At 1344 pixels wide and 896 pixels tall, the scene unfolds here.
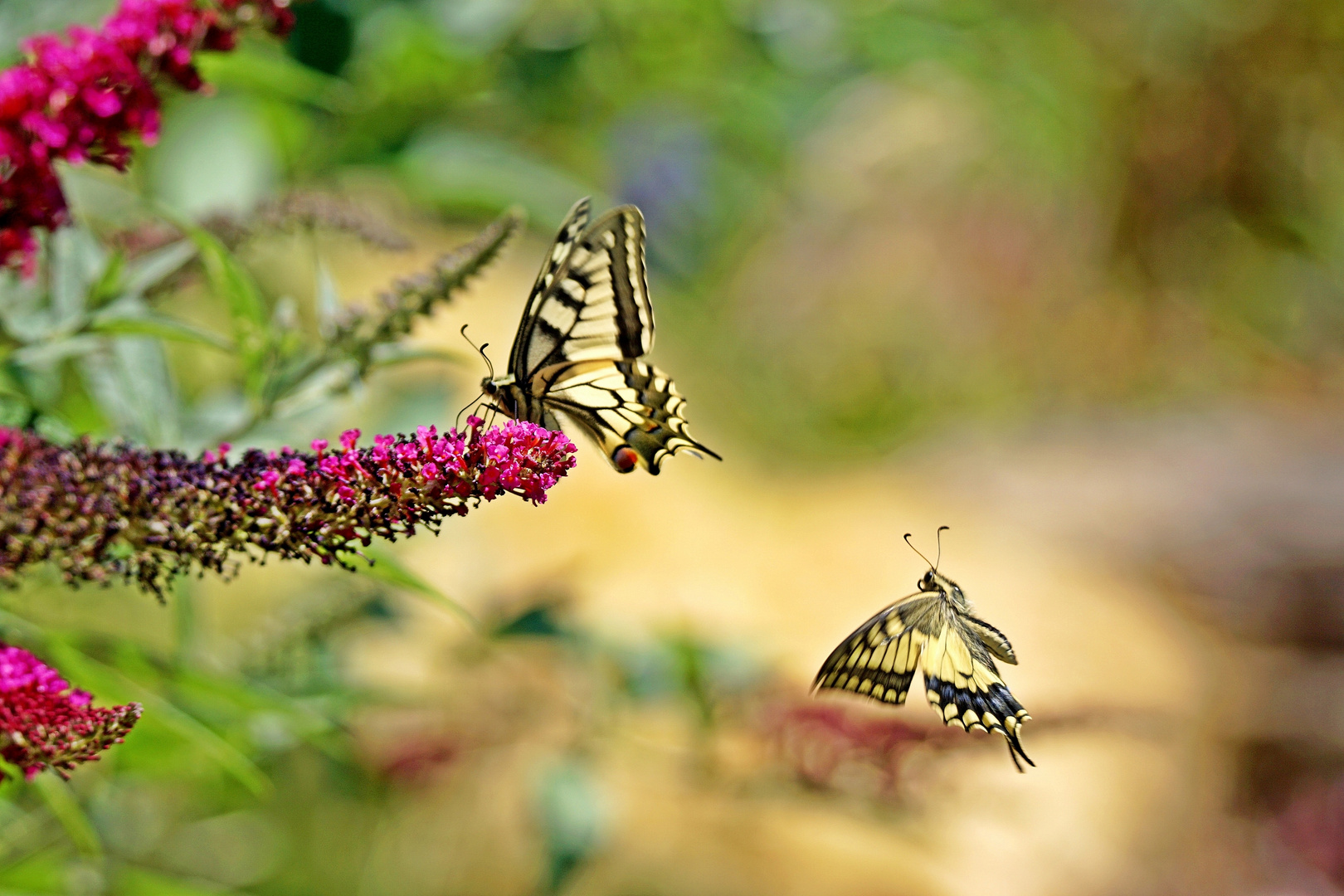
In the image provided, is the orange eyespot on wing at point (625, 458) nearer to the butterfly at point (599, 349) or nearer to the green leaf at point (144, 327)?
the butterfly at point (599, 349)

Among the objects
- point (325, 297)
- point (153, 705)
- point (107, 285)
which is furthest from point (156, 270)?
point (153, 705)

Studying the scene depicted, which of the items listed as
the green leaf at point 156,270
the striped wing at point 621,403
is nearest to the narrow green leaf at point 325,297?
the green leaf at point 156,270

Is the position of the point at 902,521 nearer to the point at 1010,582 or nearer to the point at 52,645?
the point at 1010,582

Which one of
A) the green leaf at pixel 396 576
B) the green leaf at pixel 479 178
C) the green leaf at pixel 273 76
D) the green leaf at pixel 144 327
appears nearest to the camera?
the green leaf at pixel 396 576

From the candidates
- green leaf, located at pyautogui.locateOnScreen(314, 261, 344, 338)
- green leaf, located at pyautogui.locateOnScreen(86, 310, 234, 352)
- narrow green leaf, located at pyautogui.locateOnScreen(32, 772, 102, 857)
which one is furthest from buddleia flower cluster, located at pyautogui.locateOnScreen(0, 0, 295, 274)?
narrow green leaf, located at pyautogui.locateOnScreen(32, 772, 102, 857)

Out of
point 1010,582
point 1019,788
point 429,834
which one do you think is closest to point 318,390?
point 429,834

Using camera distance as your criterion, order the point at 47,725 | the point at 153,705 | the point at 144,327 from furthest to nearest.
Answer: the point at 153,705, the point at 144,327, the point at 47,725

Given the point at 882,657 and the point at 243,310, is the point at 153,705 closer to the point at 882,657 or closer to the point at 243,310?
the point at 243,310
